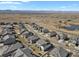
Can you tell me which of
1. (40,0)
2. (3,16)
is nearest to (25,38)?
(3,16)

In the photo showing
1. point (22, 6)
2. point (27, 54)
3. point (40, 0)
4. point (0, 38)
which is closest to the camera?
point (40, 0)

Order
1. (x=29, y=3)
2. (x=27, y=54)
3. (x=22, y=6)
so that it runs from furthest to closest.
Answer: (x=27, y=54), (x=22, y=6), (x=29, y=3)

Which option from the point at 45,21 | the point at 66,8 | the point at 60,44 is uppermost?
the point at 66,8

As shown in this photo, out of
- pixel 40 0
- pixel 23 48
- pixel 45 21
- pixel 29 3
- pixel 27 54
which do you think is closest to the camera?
pixel 40 0

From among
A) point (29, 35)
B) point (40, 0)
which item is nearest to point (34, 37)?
point (29, 35)

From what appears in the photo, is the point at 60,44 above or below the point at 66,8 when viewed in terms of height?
below

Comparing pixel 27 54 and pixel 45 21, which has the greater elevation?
pixel 45 21

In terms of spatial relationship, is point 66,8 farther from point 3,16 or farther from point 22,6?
point 3,16

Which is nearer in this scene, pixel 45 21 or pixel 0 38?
pixel 45 21

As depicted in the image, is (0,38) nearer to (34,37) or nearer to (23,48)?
(23,48)
